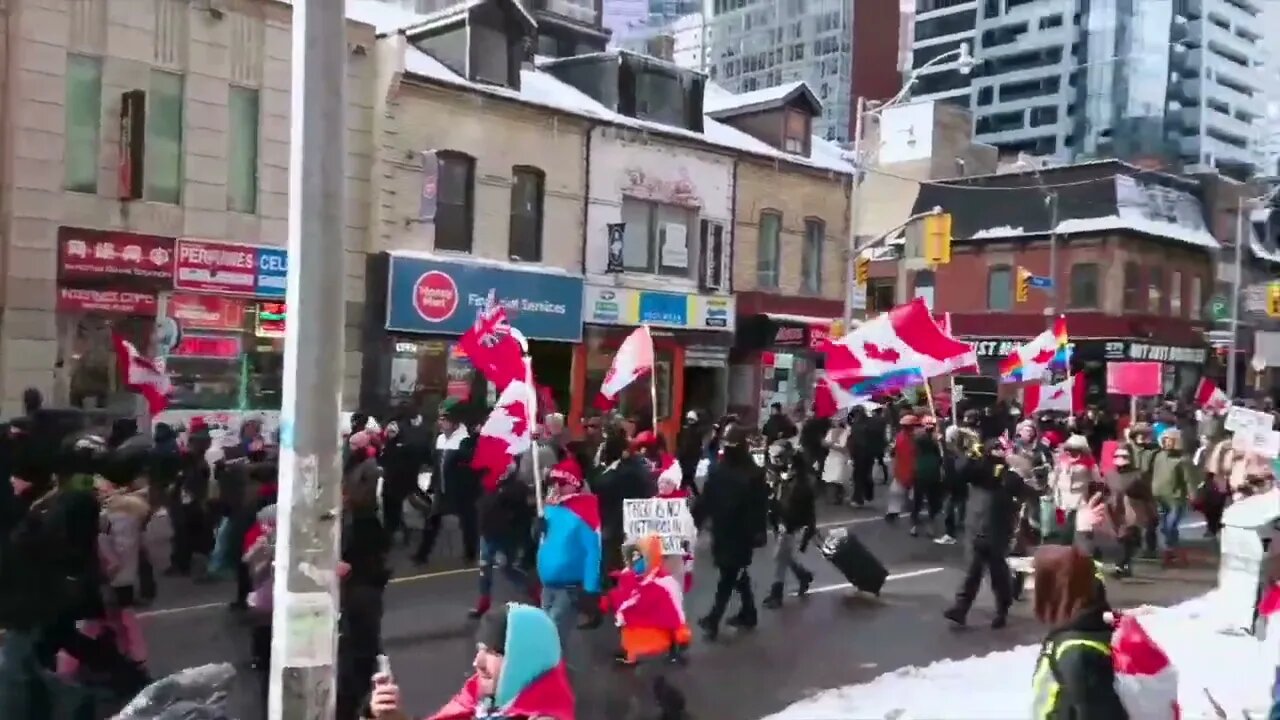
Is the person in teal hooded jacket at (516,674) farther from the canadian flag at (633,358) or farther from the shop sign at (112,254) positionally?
the shop sign at (112,254)

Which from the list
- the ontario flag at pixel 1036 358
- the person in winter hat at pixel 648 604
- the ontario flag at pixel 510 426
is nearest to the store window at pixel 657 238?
the ontario flag at pixel 1036 358

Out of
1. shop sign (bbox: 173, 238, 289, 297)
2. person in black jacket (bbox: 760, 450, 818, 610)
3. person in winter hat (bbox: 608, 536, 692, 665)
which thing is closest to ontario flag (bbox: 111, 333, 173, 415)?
shop sign (bbox: 173, 238, 289, 297)

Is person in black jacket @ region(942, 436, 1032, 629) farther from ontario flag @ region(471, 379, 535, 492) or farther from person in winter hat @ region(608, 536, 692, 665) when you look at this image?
ontario flag @ region(471, 379, 535, 492)

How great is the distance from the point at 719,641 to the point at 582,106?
1486 cm

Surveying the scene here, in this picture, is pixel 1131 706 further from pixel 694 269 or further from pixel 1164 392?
pixel 1164 392

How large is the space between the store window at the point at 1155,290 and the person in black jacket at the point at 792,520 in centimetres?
3063

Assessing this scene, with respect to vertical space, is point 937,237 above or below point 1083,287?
below

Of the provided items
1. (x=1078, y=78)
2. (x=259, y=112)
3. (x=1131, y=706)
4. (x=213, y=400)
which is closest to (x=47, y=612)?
(x=1131, y=706)

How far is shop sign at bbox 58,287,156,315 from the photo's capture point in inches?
624

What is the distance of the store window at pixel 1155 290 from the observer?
125ft

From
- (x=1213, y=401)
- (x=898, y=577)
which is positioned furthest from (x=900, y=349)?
(x=1213, y=401)

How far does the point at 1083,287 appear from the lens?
124 feet

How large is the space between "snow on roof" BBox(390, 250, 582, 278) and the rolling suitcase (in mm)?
10320

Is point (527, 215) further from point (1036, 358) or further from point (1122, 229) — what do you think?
point (1122, 229)
